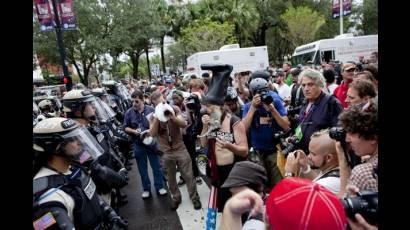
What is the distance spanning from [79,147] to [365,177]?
2.13m

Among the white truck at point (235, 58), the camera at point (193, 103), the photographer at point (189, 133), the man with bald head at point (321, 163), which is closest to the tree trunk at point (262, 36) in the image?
the white truck at point (235, 58)

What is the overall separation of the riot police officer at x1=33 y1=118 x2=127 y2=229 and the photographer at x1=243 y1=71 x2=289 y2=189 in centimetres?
195

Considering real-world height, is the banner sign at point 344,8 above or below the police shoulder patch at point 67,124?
above

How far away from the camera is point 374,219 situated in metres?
1.47

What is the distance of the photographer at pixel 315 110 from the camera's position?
358 centimetres

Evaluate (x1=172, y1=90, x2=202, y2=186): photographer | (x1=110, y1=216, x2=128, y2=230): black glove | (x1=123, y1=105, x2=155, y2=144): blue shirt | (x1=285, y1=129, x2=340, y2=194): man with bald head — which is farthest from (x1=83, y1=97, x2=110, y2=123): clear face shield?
(x1=285, y1=129, x2=340, y2=194): man with bald head

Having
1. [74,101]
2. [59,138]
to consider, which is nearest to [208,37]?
[74,101]

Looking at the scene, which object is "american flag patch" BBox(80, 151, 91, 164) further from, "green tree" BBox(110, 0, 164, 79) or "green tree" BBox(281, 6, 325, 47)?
"green tree" BBox(281, 6, 325, 47)

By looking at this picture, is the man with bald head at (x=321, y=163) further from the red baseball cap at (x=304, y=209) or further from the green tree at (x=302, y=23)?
the green tree at (x=302, y=23)

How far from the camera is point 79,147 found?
2686 millimetres

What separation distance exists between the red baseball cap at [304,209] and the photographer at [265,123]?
259 cm

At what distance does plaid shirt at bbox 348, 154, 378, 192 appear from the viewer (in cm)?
181
